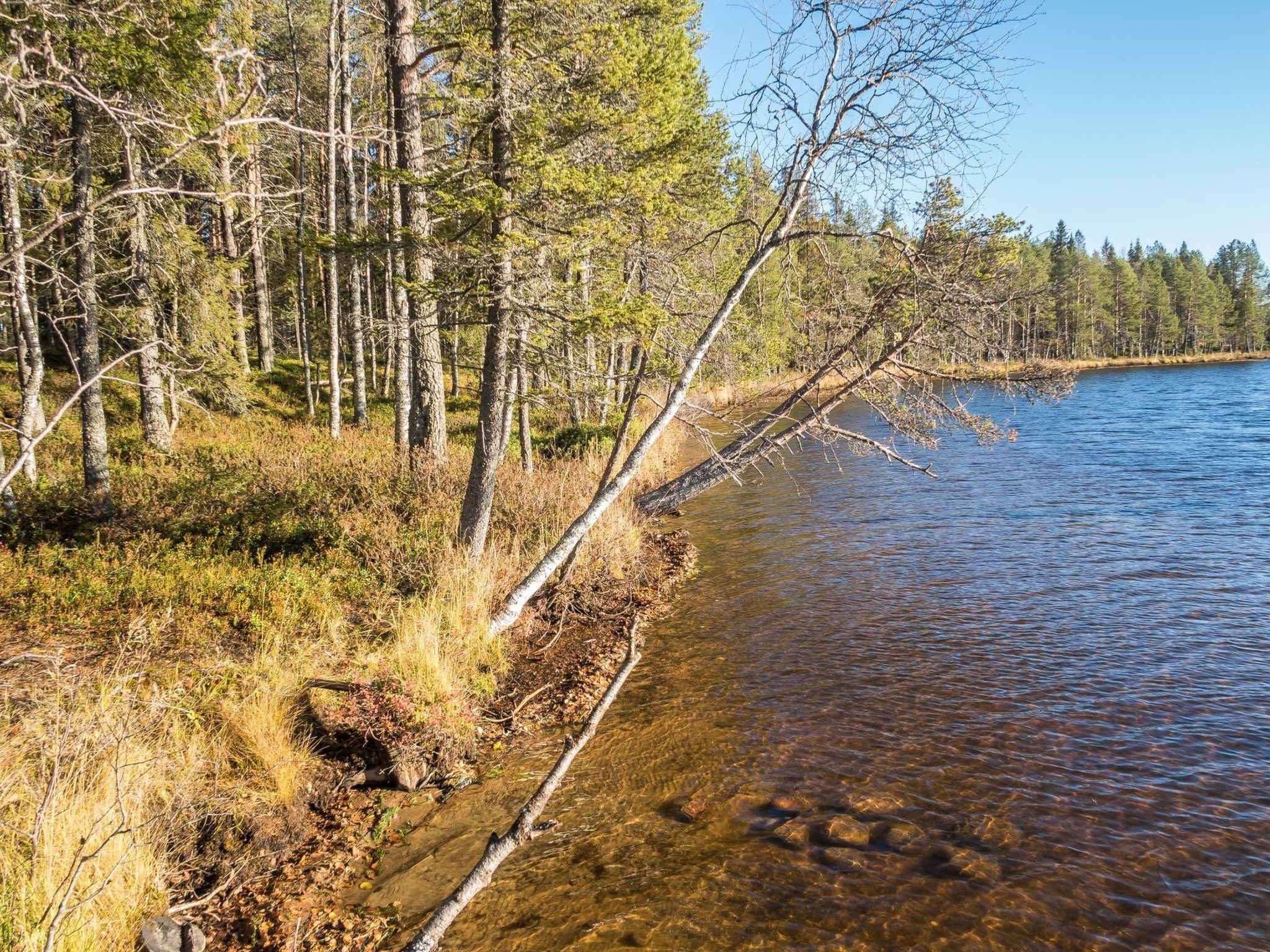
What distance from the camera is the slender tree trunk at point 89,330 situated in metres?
9.20

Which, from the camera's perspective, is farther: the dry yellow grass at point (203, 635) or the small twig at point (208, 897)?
the small twig at point (208, 897)

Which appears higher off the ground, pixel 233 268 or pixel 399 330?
pixel 233 268

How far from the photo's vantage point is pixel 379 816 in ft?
17.4

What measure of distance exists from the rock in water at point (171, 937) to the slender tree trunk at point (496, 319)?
15.7 feet

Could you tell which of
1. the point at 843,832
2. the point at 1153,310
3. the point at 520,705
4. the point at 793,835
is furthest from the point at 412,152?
the point at 1153,310

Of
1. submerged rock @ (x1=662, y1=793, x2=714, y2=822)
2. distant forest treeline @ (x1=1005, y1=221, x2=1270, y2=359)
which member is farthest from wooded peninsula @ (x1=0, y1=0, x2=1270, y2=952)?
distant forest treeline @ (x1=1005, y1=221, x2=1270, y2=359)

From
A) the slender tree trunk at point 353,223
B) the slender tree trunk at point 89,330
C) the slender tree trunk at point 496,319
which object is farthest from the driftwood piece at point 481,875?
the slender tree trunk at point 353,223

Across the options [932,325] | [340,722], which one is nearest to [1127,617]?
[932,325]

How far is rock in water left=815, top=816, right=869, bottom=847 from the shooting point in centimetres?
496

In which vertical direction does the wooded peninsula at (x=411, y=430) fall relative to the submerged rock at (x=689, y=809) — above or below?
above

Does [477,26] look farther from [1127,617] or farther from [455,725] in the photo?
[1127,617]

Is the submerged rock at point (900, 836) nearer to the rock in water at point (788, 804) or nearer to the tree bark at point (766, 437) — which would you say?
the rock in water at point (788, 804)

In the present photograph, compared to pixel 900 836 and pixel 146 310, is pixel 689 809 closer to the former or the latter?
pixel 900 836

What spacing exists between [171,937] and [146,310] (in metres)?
12.9
